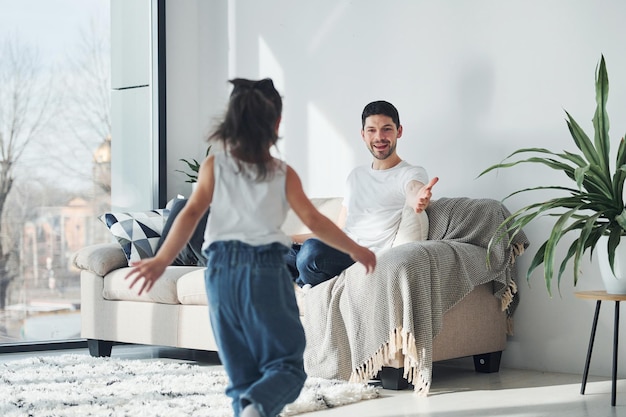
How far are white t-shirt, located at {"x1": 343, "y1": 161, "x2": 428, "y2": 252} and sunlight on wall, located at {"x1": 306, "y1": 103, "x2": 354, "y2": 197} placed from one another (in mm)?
761

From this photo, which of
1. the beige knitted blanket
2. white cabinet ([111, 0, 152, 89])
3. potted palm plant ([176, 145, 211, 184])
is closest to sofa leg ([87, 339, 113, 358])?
potted palm plant ([176, 145, 211, 184])

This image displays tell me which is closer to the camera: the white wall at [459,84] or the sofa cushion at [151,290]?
the white wall at [459,84]

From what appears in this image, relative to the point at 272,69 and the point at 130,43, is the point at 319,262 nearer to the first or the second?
the point at 272,69

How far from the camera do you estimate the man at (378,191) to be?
3.95m

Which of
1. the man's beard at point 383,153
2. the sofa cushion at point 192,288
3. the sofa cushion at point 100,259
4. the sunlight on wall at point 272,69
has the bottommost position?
the sofa cushion at point 192,288

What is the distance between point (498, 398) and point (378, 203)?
41.7 inches

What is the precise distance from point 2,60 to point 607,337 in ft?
11.4

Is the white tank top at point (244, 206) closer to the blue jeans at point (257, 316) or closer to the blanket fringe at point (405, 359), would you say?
the blue jeans at point (257, 316)

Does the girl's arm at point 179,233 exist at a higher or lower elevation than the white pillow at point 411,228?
higher

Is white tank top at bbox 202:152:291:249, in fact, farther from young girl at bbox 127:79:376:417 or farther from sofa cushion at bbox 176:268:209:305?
sofa cushion at bbox 176:268:209:305

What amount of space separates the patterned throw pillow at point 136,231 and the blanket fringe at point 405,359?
1.67 m

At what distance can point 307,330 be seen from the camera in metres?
3.70

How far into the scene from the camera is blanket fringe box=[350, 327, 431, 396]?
3393 millimetres

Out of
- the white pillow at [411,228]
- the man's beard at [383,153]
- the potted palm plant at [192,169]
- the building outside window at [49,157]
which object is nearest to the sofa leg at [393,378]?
the white pillow at [411,228]
